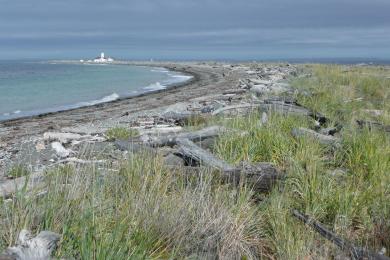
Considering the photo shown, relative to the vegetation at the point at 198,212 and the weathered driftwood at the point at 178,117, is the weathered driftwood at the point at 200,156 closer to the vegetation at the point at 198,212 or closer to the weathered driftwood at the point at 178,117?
the vegetation at the point at 198,212

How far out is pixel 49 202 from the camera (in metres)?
4.15

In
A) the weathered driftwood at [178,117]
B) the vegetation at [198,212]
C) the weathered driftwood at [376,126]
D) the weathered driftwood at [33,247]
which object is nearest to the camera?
the weathered driftwood at [33,247]

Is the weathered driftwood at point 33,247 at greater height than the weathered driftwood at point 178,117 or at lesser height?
greater

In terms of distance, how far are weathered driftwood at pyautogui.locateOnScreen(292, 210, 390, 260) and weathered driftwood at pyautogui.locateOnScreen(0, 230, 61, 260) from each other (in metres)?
2.41

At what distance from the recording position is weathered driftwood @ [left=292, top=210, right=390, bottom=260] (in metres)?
4.20

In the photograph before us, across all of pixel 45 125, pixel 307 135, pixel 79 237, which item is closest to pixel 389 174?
pixel 307 135

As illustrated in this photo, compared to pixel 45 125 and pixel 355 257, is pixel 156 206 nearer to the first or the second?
→ pixel 355 257

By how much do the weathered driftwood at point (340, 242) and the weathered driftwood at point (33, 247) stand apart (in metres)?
2.41

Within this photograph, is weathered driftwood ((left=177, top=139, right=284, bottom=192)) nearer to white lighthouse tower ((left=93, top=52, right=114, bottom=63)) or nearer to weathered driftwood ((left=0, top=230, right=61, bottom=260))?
weathered driftwood ((left=0, top=230, right=61, bottom=260))

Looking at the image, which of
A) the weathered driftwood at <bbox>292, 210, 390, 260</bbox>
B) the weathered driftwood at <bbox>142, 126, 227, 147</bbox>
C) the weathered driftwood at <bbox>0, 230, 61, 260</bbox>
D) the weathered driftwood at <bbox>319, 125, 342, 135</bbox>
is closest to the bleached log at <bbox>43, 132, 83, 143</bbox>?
the weathered driftwood at <bbox>142, 126, 227, 147</bbox>

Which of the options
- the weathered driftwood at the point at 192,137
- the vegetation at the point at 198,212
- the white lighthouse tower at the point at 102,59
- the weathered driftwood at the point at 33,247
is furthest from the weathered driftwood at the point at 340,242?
the white lighthouse tower at the point at 102,59

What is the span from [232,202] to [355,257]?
4.05ft

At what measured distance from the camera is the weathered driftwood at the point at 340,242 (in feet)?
13.8

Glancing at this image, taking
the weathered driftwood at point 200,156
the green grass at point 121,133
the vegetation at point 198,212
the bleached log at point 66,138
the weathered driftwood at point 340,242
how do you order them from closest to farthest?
the vegetation at point 198,212 → the weathered driftwood at point 340,242 → the weathered driftwood at point 200,156 → the green grass at point 121,133 → the bleached log at point 66,138
